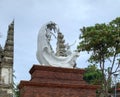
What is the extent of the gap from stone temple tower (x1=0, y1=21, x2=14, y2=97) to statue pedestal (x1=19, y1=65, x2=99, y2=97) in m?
14.0

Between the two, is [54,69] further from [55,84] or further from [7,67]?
[7,67]

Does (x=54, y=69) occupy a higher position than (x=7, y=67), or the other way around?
(x=7, y=67)

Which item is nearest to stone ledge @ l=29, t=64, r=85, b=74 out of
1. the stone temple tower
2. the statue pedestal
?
the statue pedestal

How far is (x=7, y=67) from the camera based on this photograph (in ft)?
101

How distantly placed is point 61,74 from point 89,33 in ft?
23.8

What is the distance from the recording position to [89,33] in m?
22.9

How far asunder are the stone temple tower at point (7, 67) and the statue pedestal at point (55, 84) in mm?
13971

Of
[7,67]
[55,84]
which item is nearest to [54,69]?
[55,84]

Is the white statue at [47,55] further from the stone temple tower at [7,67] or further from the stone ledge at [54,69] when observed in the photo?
the stone temple tower at [7,67]

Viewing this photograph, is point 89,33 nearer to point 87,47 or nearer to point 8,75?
point 87,47

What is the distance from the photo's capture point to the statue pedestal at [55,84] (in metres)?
15.2

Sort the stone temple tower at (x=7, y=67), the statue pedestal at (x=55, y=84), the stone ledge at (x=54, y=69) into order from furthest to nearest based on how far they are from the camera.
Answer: the stone temple tower at (x=7, y=67) → the stone ledge at (x=54, y=69) → the statue pedestal at (x=55, y=84)

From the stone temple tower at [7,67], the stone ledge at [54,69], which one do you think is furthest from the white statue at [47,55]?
the stone temple tower at [7,67]

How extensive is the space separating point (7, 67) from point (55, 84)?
1580cm
